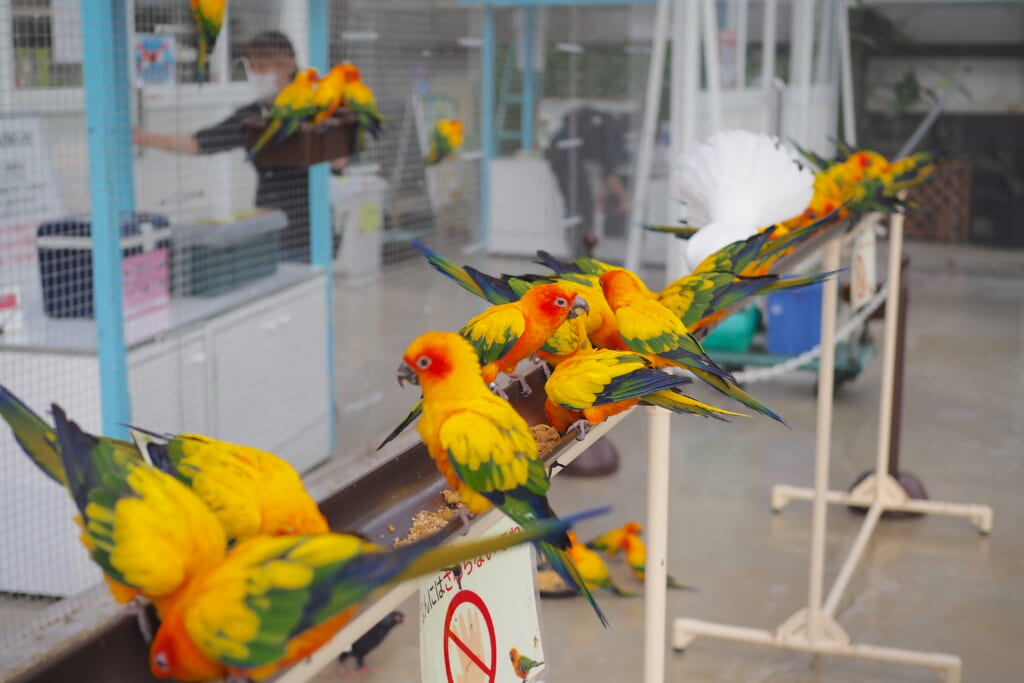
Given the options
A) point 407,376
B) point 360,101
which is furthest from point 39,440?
point 360,101

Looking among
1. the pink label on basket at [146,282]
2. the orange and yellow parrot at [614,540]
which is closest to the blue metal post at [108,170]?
the pink label on basket at [146,282]

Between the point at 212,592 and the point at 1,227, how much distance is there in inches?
95.9

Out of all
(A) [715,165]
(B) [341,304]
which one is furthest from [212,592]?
(B) [341,304]

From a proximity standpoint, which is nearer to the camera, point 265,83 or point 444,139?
point 265,83

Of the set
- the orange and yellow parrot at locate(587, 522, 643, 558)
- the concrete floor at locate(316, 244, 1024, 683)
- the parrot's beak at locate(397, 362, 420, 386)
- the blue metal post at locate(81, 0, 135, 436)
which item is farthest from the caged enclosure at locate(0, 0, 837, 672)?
the orange and yellow parrot at locate(587, 522, 643, 558)

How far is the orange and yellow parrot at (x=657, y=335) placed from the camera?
1266mm

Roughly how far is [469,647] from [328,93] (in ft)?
7.78

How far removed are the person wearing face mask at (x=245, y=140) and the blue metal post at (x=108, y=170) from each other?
0.39m

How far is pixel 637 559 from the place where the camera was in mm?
3266

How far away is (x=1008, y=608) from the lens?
319 cm

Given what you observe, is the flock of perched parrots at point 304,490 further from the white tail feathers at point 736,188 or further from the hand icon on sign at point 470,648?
the white tail feathers at point 736,188

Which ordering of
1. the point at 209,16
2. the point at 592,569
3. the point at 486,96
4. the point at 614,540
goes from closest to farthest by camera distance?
1. the point at 209,16
2. the point at 592,569
3. the point at 614,540
4. the point at 486,96

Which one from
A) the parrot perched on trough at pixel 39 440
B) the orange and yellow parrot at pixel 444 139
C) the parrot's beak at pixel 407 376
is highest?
the orange and yellow parrot at pixel 444 139

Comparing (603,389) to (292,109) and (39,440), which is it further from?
(292,109)
